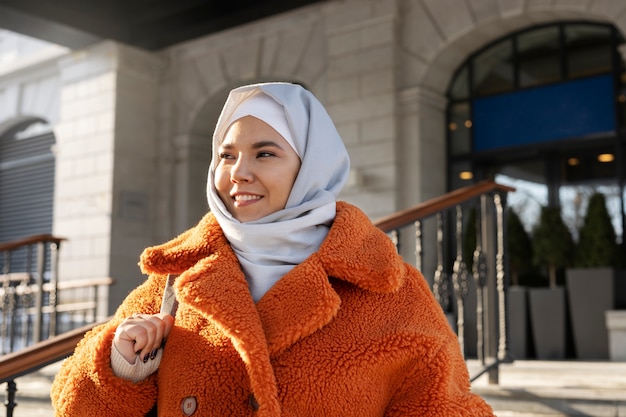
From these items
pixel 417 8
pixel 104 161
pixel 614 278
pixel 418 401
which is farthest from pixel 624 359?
pixel 104 161

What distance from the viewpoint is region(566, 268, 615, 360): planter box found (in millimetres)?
7074

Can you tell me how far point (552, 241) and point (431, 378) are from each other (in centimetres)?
642

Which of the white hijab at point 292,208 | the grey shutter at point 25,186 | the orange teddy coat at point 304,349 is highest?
the grey shutter at point 25,186

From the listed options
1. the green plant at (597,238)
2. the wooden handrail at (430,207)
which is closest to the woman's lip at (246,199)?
the wooden handrail at (430,207)

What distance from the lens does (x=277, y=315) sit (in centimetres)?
147

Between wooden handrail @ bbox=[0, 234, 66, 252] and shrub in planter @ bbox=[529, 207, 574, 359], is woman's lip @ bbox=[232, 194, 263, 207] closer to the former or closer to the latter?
wooden handrail @ bbox=[0, 234, 66, 252]

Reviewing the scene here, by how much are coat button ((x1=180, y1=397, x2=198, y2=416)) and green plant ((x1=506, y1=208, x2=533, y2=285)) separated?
6.77 meters

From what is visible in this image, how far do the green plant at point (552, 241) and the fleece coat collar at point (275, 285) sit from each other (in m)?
6.28

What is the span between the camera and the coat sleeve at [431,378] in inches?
56.1

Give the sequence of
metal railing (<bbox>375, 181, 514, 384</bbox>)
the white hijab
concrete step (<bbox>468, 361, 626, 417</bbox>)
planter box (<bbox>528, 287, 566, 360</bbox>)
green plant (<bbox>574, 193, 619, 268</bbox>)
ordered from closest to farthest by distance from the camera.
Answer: the white hijab
concrete step (<bbox>468, 361, 626, 417</bbox>)
metal railing (<bbox>375, 181, 514, 384</bbox>)
green plant (<bbox>574, 193, 619, 268</bbox>)
planter box (<bbox>528, 287, 566, 360</bbox>)

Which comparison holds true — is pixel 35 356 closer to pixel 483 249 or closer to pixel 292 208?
pixel 292 208

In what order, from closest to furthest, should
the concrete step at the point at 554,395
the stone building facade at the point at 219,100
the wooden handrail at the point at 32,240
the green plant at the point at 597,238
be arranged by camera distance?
the concrete step at the point at 554,395 < the wooden handrail at the point at 32,240 < the green plant at the point at 597,238 < the stone building facade at the point at 219,100

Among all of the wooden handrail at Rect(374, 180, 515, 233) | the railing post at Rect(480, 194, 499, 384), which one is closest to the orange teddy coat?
the wooden handrail at Rect(374, 180, 515, 233)

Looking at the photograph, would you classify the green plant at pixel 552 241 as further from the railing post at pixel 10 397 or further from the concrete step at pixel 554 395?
the railing post at pixel 10 397
